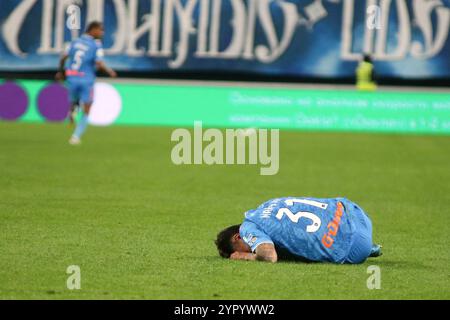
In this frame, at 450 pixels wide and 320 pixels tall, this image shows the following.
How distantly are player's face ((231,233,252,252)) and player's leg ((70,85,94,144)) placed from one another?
14113 mm

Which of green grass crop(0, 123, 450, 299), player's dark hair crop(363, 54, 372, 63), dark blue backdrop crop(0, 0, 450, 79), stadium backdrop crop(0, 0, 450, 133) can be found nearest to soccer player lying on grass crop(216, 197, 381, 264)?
green grass crop(0, 123, 450, 299)

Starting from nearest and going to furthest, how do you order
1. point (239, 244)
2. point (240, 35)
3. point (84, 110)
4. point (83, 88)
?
1. point (239, 244)
2. point (84, 110)
3. point (83, 88)
4. point (240, 35)

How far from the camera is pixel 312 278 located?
938 centimetres

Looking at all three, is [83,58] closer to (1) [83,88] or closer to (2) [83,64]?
(2) [83,64]

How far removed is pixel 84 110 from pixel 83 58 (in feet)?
3.74

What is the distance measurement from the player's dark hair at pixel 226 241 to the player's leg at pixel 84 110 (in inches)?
550

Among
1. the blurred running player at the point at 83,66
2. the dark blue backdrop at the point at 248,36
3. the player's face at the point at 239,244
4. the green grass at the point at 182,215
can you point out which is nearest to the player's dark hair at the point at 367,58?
the dark blue backdrop at the point at 248,36

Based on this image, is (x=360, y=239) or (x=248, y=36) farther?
(x=248, y=36)

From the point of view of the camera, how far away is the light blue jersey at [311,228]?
981cm

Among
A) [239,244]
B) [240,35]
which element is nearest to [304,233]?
[239,244]

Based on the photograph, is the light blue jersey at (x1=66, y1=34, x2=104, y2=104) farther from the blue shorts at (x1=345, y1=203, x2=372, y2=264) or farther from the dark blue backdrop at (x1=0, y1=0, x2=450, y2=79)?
the blue shorts at (x1=345, y1=203, x2=372, y2=264)

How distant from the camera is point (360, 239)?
32.6 ft

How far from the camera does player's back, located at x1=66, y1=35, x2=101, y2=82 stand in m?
24.3
